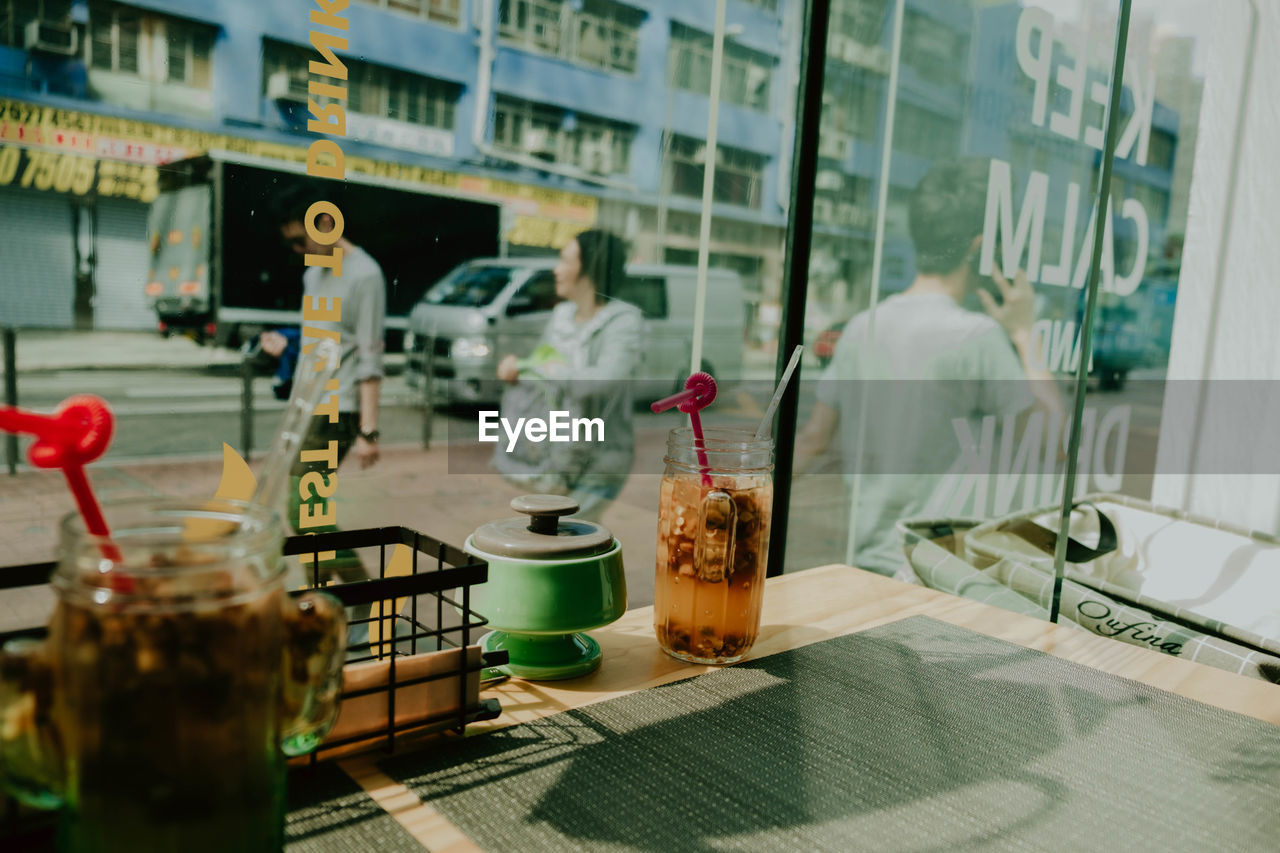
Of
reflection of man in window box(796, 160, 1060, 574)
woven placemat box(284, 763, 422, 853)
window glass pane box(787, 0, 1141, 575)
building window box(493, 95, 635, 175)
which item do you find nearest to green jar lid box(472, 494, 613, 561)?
woven placemat box(284, 763, 422, 853)

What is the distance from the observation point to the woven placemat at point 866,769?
1.80 ft

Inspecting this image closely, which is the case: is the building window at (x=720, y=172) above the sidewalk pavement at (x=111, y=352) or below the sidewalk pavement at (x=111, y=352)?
above

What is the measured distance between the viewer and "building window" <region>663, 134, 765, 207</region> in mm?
2754

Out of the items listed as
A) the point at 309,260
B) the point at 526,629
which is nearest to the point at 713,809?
the point at 526,629

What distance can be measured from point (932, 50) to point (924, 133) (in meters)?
0.24

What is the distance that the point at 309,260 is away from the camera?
1060mm

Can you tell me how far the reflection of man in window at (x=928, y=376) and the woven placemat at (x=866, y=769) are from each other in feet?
4.50

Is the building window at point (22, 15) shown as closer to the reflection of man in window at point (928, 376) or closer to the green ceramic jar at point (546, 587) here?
the green ceramic jar at point (546, 587)

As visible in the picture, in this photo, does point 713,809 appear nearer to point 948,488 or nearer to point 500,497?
point 948,488

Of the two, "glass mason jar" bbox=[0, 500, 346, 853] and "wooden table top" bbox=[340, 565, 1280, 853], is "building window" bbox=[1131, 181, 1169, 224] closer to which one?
"wooden table top" bbox=[340, 565, 1280, 853]

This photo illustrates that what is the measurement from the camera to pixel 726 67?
2.70 meters

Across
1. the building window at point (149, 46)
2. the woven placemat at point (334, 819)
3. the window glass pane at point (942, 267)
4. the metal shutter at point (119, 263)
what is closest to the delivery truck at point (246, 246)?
the metal shutter at point (119, 263)

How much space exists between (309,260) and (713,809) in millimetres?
820

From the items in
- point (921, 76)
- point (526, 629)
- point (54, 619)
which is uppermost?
point (921, 76)
